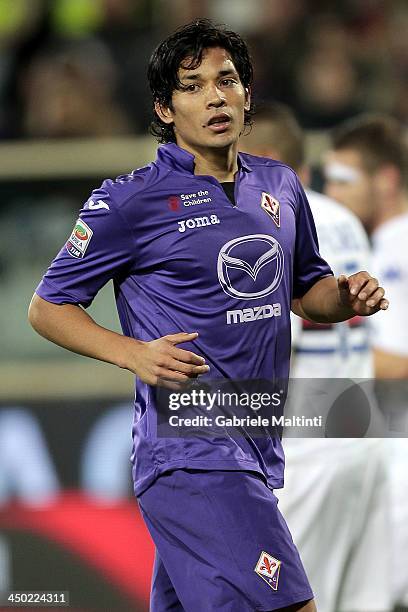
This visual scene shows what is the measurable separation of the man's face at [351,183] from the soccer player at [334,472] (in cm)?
42

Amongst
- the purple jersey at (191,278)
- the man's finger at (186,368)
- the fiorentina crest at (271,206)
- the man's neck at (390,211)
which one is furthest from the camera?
the man's neck at (390,211)

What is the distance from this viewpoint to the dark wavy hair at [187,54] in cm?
270

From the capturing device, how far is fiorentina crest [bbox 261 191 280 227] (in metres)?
2.68

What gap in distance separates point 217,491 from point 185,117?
90 cm

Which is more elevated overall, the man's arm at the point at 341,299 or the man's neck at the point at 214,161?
the man's neck at the point at 214,161

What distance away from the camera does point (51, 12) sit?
637cm

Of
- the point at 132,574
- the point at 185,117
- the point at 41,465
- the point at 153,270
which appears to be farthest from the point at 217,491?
the point at 41,465

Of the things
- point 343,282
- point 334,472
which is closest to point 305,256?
point 343,282

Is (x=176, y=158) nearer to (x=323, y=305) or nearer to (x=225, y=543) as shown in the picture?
(x=323, y=305)

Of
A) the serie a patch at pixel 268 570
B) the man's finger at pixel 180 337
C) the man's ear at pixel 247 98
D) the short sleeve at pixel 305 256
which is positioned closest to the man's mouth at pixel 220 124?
the man's ear at pixel 247 98

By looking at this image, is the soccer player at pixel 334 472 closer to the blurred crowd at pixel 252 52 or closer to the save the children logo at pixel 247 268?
the blurred crowd at pixel 252 52

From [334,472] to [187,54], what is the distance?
7.44ft

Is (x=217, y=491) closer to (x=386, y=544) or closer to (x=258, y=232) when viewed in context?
(x=258, y=232)

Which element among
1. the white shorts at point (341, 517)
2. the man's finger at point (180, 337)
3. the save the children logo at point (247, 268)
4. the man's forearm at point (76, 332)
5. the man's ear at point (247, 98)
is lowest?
the white shorts at point (341, 517)
